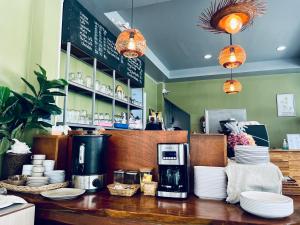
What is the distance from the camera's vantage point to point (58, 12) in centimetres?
Answer: 216

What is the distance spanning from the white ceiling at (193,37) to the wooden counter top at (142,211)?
234cm

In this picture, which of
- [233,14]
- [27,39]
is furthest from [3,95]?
[233,14]

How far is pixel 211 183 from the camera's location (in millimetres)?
1257

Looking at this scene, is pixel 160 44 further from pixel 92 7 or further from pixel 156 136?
pixel 156 136

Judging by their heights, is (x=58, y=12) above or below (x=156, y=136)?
above

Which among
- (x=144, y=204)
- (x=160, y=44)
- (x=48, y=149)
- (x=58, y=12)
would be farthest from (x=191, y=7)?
(x=144, y=204)

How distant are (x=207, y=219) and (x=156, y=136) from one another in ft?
2.24

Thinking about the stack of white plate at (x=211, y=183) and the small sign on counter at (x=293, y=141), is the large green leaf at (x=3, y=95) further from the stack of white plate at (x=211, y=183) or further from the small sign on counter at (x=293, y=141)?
the small sign on counter at (x=293, y=141)

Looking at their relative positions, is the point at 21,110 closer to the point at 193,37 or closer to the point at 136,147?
the point at 136,147

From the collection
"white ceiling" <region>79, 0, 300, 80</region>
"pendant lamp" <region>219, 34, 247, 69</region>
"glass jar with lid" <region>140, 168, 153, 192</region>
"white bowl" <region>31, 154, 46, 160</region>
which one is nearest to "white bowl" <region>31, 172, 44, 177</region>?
"white bowl" <region>31, 154, 46, 160</region>

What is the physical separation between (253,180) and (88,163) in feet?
3.13

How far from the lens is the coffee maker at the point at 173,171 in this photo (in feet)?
4.17

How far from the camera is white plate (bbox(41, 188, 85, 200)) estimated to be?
1.22 metres

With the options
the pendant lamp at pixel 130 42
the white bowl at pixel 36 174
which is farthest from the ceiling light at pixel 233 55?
the white bowl at pixel 36 174
